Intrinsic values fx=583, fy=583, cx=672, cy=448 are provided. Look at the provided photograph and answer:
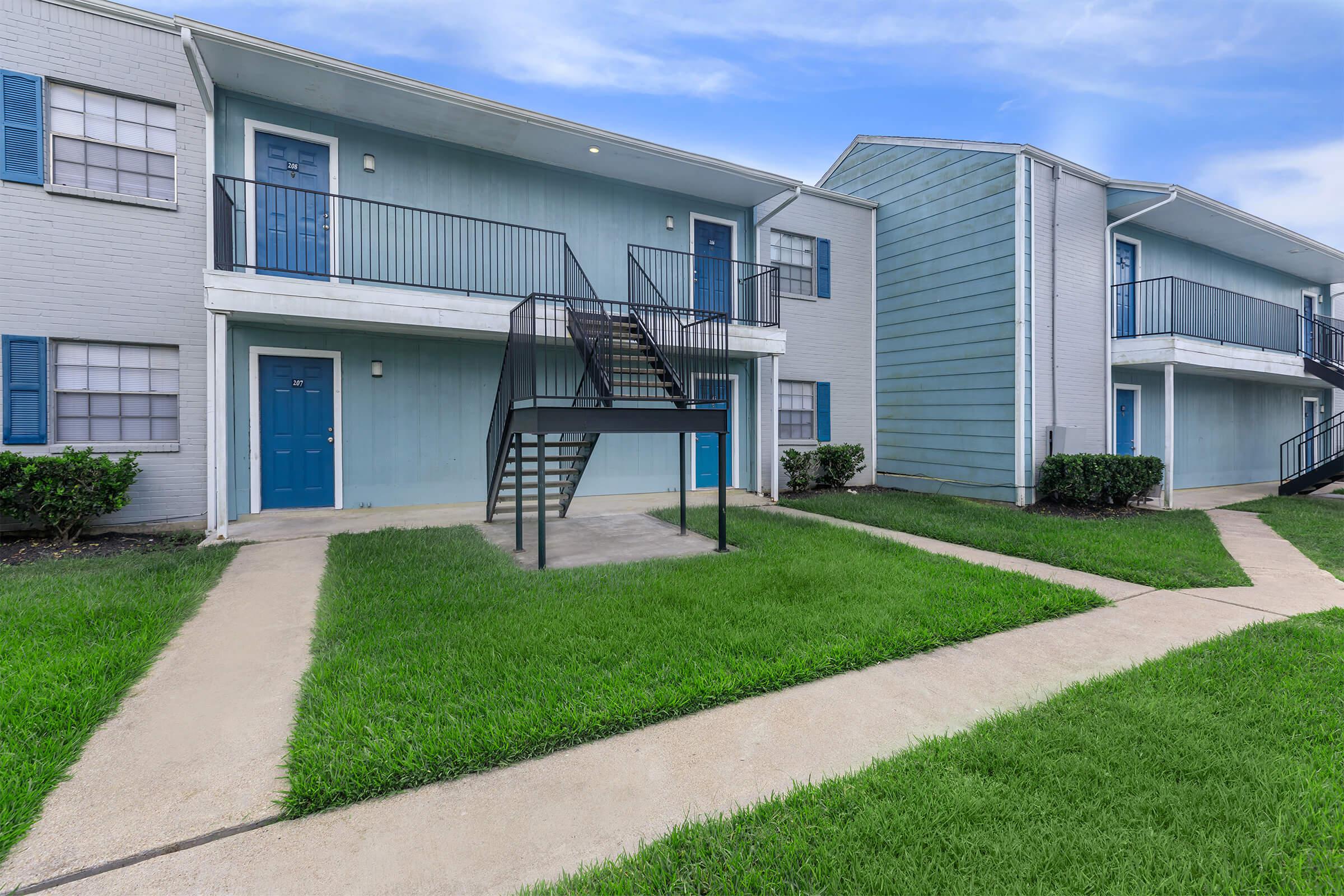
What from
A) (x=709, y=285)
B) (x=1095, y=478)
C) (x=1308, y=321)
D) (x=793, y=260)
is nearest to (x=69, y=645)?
(x=709, y=285)

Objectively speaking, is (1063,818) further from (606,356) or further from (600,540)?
(606,356)

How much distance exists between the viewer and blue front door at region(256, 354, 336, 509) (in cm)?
813

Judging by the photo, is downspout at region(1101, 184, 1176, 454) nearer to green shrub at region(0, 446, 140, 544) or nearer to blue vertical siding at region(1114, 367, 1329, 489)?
blue vertical siding at region(1114, 367, 1329, 489)

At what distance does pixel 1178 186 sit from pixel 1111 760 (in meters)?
12.3

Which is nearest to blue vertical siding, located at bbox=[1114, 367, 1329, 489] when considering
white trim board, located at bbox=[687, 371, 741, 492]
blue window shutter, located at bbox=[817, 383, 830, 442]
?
blue window shutter, located at bbox=[817, 383, 830, 442]

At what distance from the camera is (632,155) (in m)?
9.22

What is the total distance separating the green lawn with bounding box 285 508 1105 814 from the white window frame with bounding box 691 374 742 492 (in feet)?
15.9

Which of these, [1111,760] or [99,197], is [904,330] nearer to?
[1111,760]

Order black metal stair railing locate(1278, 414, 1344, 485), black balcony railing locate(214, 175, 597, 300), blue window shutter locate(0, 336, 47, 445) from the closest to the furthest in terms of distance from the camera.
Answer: blue window shutter locate(0, 336, 47, 445) < black balcony railing locate(214, 175, 597, 300) < black metal stair railing locate(1278, 414, 1344, 485)

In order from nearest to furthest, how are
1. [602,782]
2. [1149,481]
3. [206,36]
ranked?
[602,782]
[206,36]
[1149,481]

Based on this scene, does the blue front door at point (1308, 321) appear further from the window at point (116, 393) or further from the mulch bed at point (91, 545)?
the window at point (116, 393)

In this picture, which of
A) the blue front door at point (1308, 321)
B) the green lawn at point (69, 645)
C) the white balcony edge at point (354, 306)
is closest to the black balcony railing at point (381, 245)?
the white balcony edge at point (354, 306)

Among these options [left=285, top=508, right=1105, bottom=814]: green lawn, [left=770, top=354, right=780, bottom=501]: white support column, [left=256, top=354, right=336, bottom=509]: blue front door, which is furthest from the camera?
[left=770, top=354, right=780, bottom=501]: white support column

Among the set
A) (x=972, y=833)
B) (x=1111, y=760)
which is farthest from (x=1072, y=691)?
(x=972, y=833)
